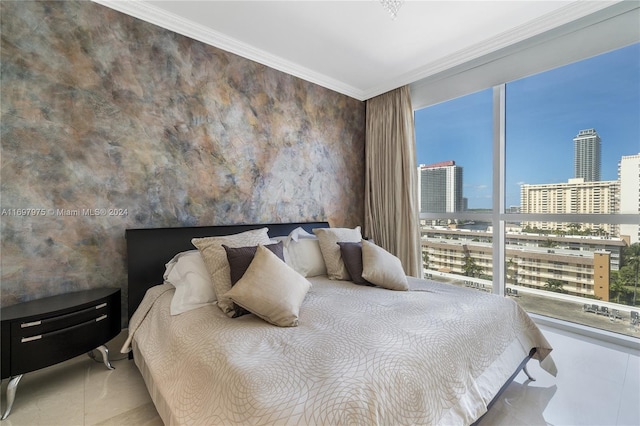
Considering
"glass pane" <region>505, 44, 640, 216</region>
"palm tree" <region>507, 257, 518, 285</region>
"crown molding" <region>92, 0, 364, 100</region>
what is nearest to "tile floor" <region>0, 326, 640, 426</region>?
"palm tree" <region>507, 257, 518, 285</region>

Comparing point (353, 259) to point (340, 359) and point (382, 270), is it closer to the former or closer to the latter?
point (382, 270)

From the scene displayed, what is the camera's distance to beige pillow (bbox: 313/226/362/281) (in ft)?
8.00

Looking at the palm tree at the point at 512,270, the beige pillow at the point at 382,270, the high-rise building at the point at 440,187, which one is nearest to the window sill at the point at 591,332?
the palm tree at the point at 512,270

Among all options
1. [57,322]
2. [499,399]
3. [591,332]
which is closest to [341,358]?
[499,399]

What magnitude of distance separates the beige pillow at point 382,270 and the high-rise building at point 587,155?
1955mm

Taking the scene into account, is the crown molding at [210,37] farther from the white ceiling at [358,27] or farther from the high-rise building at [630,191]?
the high-rise building at [630,191]

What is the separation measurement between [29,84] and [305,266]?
7.57ft

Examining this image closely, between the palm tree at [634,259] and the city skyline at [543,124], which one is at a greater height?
the city skyline at [543,124]

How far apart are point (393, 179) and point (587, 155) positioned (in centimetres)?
185

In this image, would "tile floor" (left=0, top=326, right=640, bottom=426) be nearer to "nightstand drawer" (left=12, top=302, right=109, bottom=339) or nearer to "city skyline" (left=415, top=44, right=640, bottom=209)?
Result: "nightstand drawer" (left=12, top=302, right=109, bottom=339)

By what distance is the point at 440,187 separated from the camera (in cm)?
359

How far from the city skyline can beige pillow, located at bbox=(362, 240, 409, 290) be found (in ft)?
5.36

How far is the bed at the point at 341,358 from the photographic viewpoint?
3.12ft

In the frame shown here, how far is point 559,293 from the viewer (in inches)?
108
